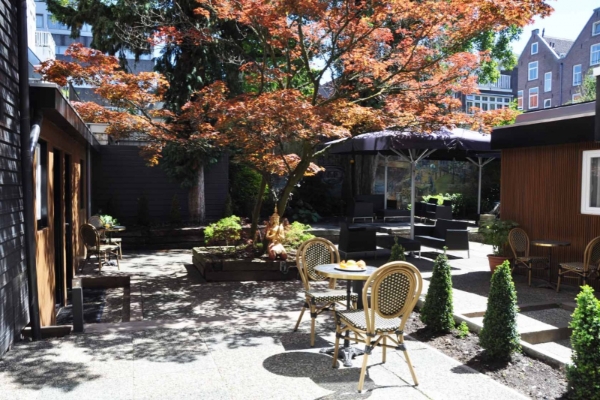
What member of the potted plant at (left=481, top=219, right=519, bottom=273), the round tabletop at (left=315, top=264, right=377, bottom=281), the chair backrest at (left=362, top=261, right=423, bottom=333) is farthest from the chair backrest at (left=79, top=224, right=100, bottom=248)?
the potted plant at (left=481, top=219, right=519, bottom=273)

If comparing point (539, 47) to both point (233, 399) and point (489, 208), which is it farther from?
point (233, 399)

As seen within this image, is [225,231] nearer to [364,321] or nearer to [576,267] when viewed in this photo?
[576,267]

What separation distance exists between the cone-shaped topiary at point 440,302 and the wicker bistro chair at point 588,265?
8.54 ft

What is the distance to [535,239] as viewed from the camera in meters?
8.47

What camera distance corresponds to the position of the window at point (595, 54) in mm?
37969

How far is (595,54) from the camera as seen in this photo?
38188 mm

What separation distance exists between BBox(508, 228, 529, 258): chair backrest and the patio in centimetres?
166

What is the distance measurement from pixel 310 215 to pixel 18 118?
1172cm

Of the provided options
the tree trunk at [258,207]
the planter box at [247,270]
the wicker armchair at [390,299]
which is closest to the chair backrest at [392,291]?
the wicker armchair at [390,299]

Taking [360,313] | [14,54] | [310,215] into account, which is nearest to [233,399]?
[360,313]

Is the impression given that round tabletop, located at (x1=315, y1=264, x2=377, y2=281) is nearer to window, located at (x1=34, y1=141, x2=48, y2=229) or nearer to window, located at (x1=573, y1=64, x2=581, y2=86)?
window, located at (x1=34, y1=141, x2=48, y2=229)

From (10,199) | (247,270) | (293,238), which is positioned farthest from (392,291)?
(293,238)

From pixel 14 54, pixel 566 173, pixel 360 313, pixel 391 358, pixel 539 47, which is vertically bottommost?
pixel 391 358

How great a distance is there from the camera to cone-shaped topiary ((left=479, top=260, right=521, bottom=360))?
453cm
